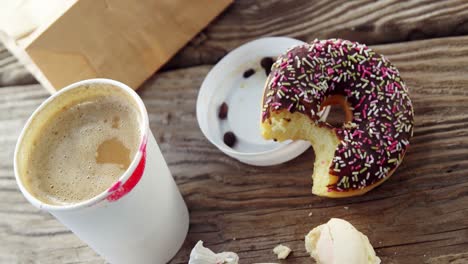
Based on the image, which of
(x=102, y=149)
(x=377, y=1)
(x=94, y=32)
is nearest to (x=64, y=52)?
(x=94, y=32)

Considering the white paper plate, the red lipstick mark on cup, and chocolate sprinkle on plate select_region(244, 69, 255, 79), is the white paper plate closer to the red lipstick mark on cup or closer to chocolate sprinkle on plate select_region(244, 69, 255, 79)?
chocolate sprinkle on plate select_region(244, 69, 255, 79)

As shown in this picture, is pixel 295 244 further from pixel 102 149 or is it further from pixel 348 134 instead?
pixel 102 149

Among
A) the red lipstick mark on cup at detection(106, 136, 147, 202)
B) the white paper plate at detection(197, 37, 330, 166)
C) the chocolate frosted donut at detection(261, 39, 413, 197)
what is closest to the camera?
the red lipstick mark on cup at detection(106, 136, 147, 202)

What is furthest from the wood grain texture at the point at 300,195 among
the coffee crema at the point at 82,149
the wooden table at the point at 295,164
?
the coffee crema at the point at 82,149

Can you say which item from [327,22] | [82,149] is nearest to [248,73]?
[327,22]

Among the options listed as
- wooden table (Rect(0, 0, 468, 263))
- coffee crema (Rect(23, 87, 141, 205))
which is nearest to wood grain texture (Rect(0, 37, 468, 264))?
wooden table (Rect(0, 0, 468, 263))
